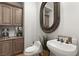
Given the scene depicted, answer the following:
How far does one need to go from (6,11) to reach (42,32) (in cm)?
54

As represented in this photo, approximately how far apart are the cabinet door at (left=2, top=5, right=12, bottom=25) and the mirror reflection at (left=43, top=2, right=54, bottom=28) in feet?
1.45

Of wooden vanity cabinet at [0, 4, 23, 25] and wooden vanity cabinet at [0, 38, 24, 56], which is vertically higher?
wooden vanity cabinet at [0, 4, 23, 25]

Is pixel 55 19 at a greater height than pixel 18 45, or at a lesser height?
greater

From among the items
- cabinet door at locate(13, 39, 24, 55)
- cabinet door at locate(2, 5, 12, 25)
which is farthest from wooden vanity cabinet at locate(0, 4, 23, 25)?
cabinet door at locate(13, 39, 24, 55)

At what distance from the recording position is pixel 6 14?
149 cm

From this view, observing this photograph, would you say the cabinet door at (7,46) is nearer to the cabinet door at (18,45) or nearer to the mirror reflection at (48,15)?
the cabinet door at (18,45)

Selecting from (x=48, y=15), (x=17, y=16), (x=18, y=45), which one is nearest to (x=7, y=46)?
(x=18, y=45)

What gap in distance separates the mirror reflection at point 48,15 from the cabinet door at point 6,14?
442mm

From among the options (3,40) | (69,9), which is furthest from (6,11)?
(69,9)

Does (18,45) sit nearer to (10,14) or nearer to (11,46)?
(11,46)

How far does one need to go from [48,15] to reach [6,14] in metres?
0.55

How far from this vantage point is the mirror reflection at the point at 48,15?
1.46 m

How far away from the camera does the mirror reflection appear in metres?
1.46

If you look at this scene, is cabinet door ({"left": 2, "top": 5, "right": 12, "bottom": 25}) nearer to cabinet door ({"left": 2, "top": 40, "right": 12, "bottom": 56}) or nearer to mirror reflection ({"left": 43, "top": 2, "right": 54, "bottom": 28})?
cabinet door ({"left": 2, "top": 40, "right": 12, "bottom": 56})
